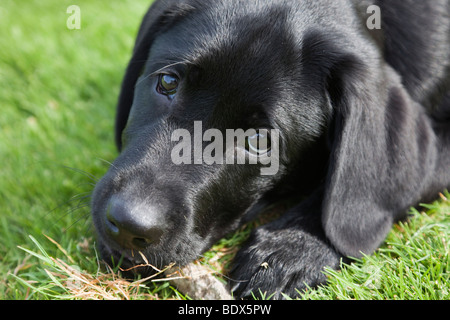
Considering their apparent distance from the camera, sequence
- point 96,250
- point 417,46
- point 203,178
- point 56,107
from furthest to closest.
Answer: point 56,107, point 417,46, point 96,250, point 203,178

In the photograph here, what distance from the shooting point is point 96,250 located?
2.35 m

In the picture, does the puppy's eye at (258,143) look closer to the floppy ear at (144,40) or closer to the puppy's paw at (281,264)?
the puppy's paw at (281,264)

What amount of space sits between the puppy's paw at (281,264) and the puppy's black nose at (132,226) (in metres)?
0.48

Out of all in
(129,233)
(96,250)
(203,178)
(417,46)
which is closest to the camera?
(129,233)

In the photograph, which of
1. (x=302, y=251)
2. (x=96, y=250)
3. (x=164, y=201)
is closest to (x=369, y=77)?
(x=302, y=251)

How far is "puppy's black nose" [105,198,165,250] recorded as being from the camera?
1.93m

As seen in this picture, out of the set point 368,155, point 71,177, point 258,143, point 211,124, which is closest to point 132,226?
point 211,124

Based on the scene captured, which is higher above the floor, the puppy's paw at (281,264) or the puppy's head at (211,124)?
the puppy's head at (211,124)

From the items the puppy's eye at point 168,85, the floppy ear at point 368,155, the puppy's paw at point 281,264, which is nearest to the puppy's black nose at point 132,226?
the puppy's paw at point 281,264

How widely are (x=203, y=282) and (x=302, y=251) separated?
0.48 meters

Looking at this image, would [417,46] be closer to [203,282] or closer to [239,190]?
[239,190]

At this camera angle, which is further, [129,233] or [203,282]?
[203,282]

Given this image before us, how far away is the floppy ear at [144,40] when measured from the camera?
8.04 ft

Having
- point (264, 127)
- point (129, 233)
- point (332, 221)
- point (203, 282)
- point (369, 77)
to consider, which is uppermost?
point (369, 77)
